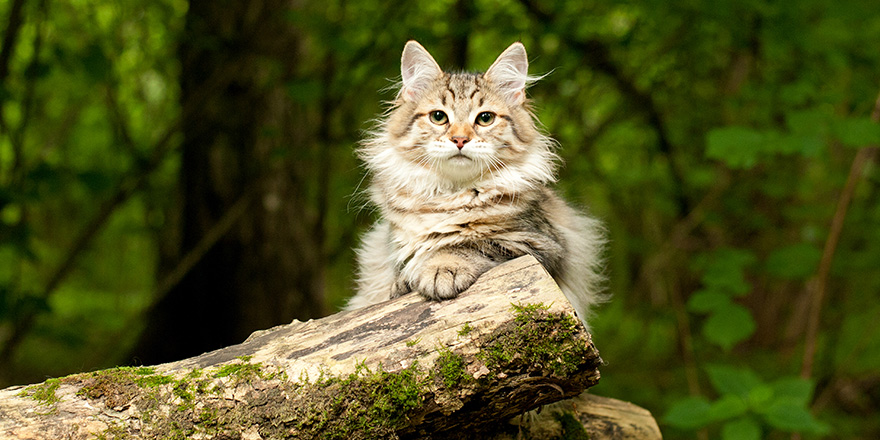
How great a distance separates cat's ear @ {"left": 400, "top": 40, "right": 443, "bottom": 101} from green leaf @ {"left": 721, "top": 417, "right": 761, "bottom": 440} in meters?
2.24

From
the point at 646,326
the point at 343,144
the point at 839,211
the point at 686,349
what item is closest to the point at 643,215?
the point at 646,326

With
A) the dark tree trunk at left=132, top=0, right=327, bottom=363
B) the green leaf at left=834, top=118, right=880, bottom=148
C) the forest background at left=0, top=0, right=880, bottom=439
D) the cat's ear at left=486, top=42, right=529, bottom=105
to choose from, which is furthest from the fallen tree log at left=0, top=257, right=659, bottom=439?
the dark tree trunk at left=132, top=0, right=327, bottom=363

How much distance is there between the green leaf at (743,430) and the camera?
9.99ft

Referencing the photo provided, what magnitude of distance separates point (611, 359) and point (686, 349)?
1915 millimetres

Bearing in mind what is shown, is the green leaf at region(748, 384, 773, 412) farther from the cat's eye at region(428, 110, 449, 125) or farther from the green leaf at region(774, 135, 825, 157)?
the cat's eye at region(428, 110, 449, 125)

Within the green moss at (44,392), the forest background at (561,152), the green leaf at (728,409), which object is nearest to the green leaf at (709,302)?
the forest background at (561,152)

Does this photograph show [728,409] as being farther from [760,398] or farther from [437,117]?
[437,117]

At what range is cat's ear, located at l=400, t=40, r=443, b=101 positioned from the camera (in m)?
3.13

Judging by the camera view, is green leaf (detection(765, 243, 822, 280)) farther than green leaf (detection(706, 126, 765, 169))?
Yes

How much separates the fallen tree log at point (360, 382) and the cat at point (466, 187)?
0.37 meters

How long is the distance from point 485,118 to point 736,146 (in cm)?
150

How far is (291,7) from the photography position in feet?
16.0

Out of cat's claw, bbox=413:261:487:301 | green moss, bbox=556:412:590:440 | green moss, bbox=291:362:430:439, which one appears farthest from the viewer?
green moss, bbox=556:412:590:440

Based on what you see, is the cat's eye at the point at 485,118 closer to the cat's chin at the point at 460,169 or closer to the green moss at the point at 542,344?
the cat's chin at the point at 460,169
